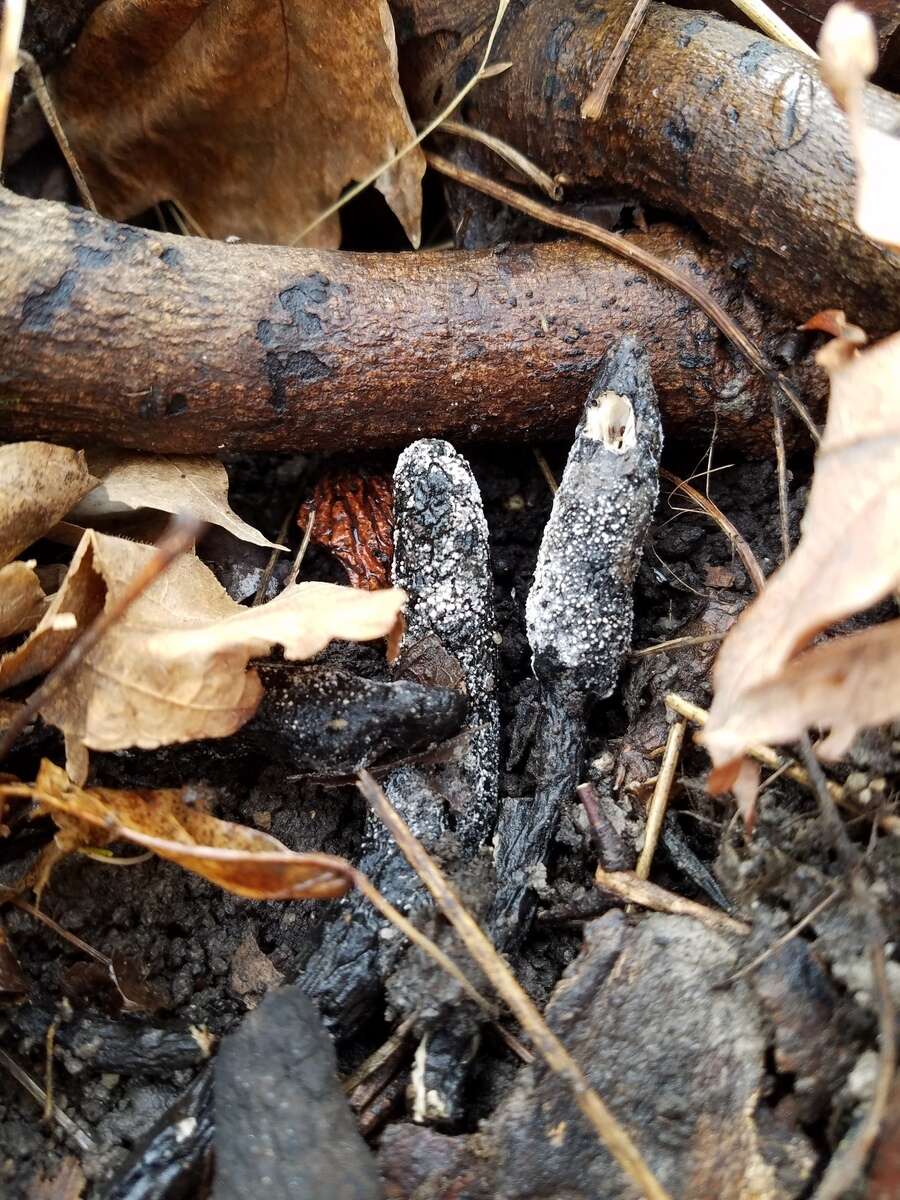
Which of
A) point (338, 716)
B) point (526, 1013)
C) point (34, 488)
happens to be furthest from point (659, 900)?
point (34, 488)

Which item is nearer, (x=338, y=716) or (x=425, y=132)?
(x=338, y=716)

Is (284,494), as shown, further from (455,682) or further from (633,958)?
(633,958)

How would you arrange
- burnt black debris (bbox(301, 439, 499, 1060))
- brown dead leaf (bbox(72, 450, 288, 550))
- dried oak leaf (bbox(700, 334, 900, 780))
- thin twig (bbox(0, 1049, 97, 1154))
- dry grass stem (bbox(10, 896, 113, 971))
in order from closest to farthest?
dried oak leaf (bbox(700, 334, 900, 780)) → thin twig (bbox(0, 1049, 97, 1154)) → dry grass stem (bbox(10, 896, 113, 971)) → burnt black debris (bbox(301, 439, 499, 1060)) → brown dead leaf (bbox(72, 450, 288, 550))

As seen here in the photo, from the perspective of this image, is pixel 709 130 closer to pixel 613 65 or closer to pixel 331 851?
pixel 613 65

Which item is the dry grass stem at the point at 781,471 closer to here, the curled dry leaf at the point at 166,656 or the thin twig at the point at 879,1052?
the thin twig at the point at 879,1052

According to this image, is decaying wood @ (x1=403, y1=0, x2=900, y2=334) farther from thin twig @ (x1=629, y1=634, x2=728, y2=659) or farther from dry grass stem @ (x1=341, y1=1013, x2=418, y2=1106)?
dry grass stem @ (x1=341, y1=1013, x2=418, y2=1106)

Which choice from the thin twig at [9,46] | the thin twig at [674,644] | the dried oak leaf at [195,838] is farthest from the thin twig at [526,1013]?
the thin twig at [9,46]

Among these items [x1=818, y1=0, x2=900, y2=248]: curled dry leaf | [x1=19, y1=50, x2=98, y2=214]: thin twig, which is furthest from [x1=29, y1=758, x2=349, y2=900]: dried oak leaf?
[x1=19, y1=50, x2=98, y2=214]: thin twig
